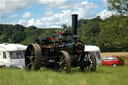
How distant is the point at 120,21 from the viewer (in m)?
28.8

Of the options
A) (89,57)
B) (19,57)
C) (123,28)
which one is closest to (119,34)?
(123,28)

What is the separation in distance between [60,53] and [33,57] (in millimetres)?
2226

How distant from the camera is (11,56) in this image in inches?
763

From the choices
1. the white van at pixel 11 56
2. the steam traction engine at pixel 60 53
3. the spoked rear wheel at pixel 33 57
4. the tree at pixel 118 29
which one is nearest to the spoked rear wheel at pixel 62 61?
the steam traction engine at pixel 60 53

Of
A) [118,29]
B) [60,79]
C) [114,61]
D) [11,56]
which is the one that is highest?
[118,29]

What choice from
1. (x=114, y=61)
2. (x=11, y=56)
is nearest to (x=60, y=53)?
(x=11, y=56)

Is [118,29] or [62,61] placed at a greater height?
[118,29]

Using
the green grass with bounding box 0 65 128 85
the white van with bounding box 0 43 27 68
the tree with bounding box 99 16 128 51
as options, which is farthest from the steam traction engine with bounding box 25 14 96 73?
the tree with bounding box 99 16 128 51

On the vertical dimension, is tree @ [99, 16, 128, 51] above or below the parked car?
above

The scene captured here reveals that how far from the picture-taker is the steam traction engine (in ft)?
38.4

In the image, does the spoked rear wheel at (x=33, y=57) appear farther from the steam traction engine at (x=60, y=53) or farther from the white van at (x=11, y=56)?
the white van at (x=11, y=56)

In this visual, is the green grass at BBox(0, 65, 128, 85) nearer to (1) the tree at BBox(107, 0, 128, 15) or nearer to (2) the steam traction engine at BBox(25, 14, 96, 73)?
(2) the steam traction engine at BBox(25, 14, 96, 73)

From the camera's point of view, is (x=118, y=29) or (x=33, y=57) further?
(x=118, y=29)

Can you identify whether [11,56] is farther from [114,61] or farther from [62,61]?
[114,61]
